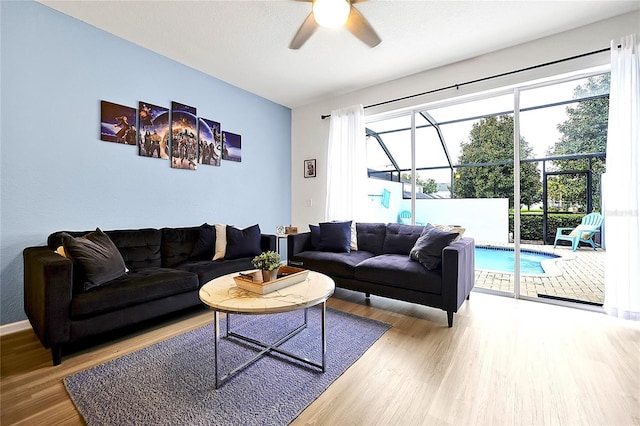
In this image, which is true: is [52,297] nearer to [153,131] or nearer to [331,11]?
[153,131]

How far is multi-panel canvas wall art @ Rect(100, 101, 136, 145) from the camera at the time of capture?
2852 millimetres

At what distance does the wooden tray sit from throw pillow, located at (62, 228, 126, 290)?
111cm

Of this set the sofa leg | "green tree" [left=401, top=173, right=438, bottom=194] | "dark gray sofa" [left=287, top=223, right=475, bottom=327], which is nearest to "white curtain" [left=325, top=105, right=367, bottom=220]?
"dark gray sofa" [left=287, top=223, right=475, bottom=327]

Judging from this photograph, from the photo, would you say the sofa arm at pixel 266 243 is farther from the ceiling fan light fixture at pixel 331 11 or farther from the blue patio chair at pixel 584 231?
the blue patio chair at pixel 584 231

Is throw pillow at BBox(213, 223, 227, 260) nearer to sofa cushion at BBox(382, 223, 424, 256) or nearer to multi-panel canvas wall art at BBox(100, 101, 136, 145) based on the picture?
multi-panel canvas wall art at BBox(100, 101, 136, 145)

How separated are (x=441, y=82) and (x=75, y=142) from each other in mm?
4113

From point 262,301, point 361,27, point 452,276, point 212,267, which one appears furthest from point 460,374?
point 361,27

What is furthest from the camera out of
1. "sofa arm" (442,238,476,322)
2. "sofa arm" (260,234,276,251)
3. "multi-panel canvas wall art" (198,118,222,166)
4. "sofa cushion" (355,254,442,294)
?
"multi-panel canvas wall art" (198,118,222,166)

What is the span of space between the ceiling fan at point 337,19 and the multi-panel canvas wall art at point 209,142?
71.5 inches

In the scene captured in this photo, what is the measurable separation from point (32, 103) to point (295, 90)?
3.01 meters

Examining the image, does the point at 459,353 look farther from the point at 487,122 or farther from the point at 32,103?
the point at 32,103

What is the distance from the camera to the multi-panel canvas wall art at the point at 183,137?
11.3 ft

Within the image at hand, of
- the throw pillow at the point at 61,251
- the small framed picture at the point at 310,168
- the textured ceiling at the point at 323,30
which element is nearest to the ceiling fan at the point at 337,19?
the textured ceiling at the point at 323,30

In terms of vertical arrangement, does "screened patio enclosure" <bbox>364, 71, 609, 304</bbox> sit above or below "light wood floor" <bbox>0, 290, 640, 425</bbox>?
above
